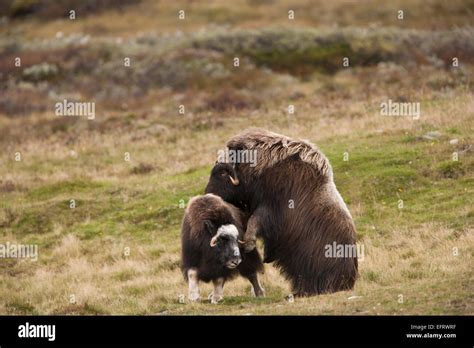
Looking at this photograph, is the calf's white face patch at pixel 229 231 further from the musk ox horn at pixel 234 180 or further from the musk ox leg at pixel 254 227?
the musk ox horn at pixel 234 180

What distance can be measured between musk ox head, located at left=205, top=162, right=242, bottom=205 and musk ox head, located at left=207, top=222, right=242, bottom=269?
0.51m

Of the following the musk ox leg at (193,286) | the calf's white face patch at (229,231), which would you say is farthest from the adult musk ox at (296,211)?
the musk ox leg at (193,286)

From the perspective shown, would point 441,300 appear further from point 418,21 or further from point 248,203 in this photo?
point 418,21

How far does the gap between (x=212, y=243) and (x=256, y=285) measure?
4.61 ft

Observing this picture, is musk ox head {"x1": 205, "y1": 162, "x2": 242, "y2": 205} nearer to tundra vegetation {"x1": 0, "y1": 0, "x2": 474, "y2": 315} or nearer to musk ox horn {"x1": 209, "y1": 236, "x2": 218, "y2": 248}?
musk ox horn {"x1": 209, "y1": 236, "x2": 218, "y2": 248}

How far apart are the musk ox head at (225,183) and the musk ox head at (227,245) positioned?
0.51 meters

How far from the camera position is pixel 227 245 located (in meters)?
12.1

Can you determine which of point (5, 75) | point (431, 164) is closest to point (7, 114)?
point (5, 75)

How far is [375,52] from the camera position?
40.7 metres

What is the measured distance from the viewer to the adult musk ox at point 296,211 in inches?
468

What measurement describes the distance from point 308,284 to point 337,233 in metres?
0.86

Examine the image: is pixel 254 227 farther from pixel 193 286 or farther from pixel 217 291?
pixel 193 286

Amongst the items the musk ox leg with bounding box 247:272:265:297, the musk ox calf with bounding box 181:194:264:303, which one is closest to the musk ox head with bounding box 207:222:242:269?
the musk ox calf with bounding box 181:194:264:303

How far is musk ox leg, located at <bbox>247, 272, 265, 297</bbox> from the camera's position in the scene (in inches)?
515
